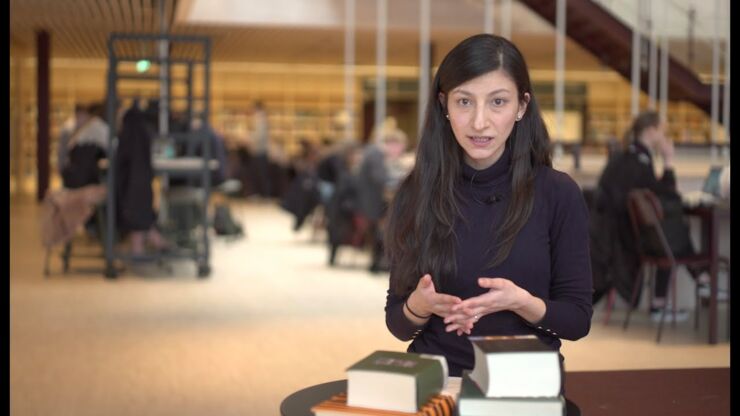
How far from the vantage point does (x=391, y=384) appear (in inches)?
66.9

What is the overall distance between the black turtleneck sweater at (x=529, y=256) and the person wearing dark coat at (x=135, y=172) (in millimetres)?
6759

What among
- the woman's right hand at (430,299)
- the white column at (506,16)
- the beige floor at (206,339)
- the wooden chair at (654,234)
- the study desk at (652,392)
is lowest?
the beige floor at (206,339)

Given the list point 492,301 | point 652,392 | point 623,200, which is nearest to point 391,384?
point 492,301

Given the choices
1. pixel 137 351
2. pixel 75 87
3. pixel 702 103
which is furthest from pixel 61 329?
pixel 75 87

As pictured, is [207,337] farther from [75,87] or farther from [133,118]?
[75,87]

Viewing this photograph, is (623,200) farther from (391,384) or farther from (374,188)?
(391,384)

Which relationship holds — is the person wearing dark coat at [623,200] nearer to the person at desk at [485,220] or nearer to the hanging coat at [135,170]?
the hanging coat at [135,170]

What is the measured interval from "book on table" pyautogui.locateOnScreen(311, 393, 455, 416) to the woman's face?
1.53 ft

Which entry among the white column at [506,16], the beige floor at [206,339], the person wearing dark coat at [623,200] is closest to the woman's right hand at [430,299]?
the beige floor at [206,339]

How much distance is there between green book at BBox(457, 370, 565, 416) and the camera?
5.48ft

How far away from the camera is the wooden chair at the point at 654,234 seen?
20.8 ft

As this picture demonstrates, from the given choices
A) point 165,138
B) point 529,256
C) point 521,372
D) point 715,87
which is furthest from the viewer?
point 715,87

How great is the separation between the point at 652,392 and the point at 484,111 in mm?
1311

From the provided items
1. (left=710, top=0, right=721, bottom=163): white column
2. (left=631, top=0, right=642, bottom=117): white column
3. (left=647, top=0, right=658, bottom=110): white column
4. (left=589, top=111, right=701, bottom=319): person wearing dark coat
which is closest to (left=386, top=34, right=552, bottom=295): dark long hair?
(left=589, top=111, right=701, bottom=319): person wearing dark coat
